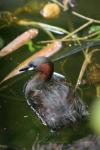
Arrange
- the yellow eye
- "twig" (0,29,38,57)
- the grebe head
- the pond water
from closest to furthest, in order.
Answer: the pond water → the grebe head → "twig" (0,29,38,57) → the yellow eye

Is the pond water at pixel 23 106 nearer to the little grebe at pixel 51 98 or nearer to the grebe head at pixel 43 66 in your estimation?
the little grebe at pixel 51 98

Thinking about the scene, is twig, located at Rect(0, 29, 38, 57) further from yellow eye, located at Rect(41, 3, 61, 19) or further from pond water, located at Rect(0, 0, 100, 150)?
yellow eye, located at Rect(41, 3, 61, 19)

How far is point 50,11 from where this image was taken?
4395 mm

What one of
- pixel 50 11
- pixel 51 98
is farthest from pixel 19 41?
pixel 51 98

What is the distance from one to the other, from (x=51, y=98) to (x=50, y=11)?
3.63ft

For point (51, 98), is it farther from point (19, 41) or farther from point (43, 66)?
point (19, 41)

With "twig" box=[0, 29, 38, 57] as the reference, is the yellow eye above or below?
above

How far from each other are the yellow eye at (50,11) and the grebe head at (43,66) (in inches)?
31.7

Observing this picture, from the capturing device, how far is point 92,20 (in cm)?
426

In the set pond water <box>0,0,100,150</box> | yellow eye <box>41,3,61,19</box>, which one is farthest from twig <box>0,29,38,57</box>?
yellow eye <box>41,3,61,19</box>

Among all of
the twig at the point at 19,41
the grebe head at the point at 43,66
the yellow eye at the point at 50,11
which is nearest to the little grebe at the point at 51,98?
the grebe head at the point at 43,66

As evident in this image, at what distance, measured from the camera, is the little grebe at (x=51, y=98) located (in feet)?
11.3

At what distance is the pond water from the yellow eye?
6cm

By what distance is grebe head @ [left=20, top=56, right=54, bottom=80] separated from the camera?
11.8 ft
